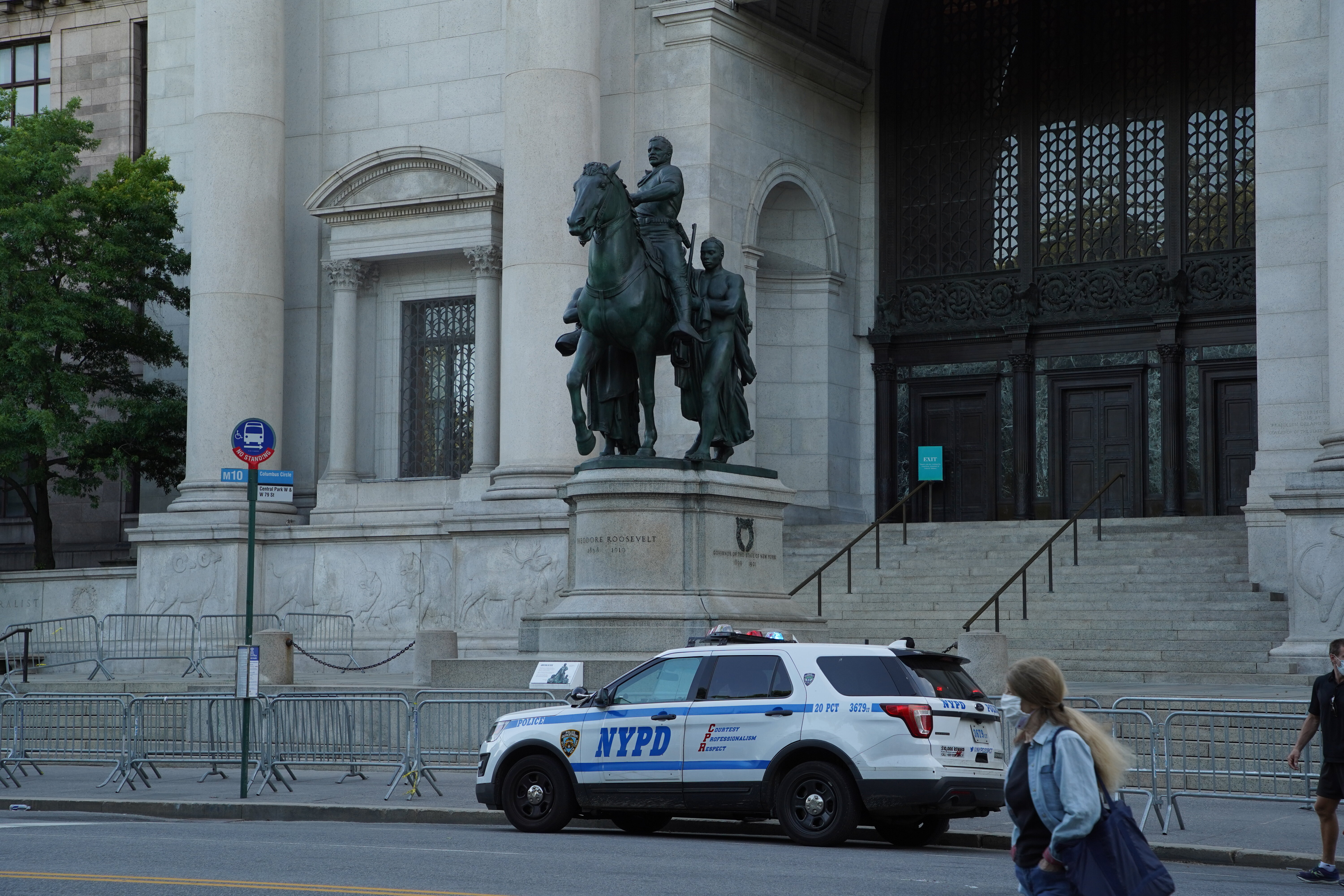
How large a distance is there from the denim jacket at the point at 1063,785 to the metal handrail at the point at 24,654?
21828mm

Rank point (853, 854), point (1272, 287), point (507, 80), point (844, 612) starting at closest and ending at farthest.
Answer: point (853, 854), point (1272, 287), point (844, 612), point (507, 80)

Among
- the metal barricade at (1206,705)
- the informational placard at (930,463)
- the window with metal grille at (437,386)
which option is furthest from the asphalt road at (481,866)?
the informational placard at (930,463)

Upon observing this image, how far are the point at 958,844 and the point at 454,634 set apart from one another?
9857 millimetres

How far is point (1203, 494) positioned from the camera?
30.5 meters

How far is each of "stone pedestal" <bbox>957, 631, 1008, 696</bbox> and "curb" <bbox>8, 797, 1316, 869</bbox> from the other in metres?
4.48

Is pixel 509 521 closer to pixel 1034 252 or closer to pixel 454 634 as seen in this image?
pixel 454 634

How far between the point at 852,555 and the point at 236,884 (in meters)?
19.2

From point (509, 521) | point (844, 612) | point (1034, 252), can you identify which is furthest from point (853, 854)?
point (1034, 252)

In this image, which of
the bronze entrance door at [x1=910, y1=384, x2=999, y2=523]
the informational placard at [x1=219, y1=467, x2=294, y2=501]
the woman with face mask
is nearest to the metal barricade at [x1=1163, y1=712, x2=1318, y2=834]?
the woman with face mask

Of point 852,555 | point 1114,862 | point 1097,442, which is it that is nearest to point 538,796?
point 1114,862

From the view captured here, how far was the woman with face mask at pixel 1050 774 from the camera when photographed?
6301 millimetres

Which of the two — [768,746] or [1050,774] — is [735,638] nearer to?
[768,746]

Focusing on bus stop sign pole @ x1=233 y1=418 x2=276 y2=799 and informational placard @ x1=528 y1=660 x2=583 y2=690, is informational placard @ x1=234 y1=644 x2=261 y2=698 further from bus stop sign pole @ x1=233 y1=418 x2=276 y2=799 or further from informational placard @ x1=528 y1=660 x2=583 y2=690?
informational placard @ x1=528 y1=660 x2=583 y2=690

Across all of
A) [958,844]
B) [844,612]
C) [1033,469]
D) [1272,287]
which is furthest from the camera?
[1033,469]
